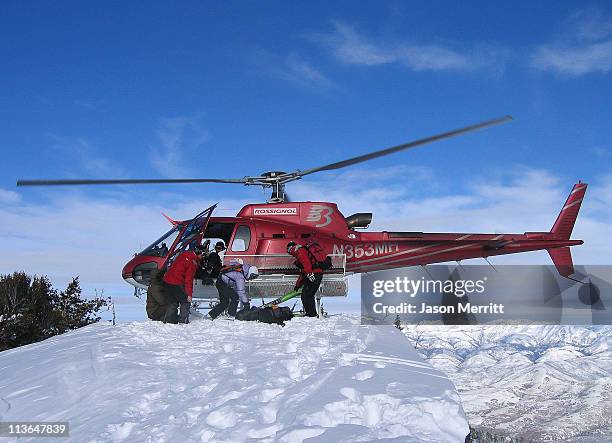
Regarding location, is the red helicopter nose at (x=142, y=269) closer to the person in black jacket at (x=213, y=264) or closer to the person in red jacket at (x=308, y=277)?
the person in black jacket at (x=213, y=264)

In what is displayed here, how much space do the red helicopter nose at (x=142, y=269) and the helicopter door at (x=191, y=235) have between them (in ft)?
1.51

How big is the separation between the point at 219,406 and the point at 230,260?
384 inches

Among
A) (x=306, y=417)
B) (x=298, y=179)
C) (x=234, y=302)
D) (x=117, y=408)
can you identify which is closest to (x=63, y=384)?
(x=117, y=408)

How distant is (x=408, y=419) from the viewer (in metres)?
5.11

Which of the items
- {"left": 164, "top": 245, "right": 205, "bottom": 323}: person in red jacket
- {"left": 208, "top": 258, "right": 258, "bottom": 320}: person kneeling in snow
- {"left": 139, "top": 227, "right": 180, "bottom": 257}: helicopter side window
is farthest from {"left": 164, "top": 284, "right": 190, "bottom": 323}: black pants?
{"left": 139, "top": 227, "right": 180, "bottom": 257}: helicopter side window

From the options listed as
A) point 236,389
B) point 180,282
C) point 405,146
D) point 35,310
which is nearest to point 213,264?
point 180,282

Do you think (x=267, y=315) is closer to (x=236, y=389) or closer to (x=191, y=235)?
(x=191, y=235)

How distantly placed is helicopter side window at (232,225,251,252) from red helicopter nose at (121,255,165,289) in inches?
79.9

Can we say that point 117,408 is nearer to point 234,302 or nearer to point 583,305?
point 234,302

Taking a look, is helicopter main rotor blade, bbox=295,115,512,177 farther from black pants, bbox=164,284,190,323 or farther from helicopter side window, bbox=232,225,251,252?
black pants, bbox=164,284,190,323

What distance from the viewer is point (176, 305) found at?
12.9 metres

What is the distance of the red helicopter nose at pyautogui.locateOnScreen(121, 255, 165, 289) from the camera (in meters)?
14.7

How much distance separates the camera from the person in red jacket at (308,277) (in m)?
13.5

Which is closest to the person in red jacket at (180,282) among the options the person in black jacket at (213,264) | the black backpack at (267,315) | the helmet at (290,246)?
the black backpack at (267,315)
